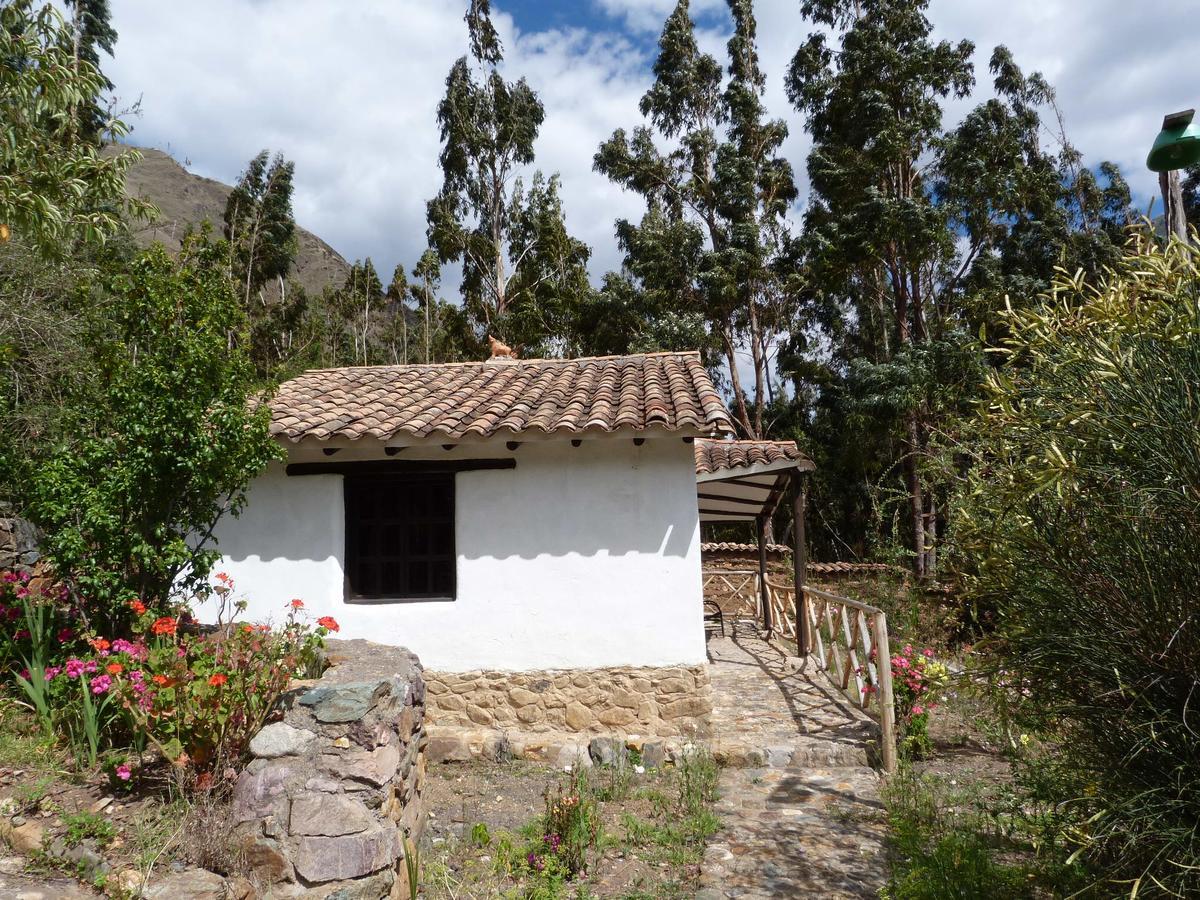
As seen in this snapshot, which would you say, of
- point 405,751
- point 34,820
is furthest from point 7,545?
point 405,751

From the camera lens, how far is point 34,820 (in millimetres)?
3832

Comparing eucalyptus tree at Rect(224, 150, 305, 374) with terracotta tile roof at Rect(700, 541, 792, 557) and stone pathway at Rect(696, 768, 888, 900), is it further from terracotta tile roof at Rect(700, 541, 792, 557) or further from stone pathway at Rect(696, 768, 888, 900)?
stone pathway at Rect(696, 768, 888, 900)

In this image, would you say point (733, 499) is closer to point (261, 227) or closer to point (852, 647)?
point (852, 647)

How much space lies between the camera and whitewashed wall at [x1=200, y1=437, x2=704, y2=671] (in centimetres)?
700

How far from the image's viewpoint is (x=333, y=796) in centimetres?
420


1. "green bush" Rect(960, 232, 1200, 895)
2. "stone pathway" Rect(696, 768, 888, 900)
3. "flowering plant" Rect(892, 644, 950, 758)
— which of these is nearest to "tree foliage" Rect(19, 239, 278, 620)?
"stone pathway" Rect(696, 768, 888, 900)

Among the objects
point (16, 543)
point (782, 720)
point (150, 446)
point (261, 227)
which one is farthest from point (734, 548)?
point (261, 227)

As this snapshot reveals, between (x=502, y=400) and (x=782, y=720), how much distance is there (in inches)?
174

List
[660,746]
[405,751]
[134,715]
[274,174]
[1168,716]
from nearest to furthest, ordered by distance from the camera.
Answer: [1168,716] → [134,715] → [405,751] → [660,746] → [274,174]

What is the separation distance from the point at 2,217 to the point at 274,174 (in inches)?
976

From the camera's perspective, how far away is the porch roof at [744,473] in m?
8.62

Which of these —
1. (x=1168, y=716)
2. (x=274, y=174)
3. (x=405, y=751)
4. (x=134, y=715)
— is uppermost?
(x=274, y=174)

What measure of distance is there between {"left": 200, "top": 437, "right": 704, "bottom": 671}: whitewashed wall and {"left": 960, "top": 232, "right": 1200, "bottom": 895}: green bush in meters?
3.67

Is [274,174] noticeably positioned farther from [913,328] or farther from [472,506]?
[472,506]
